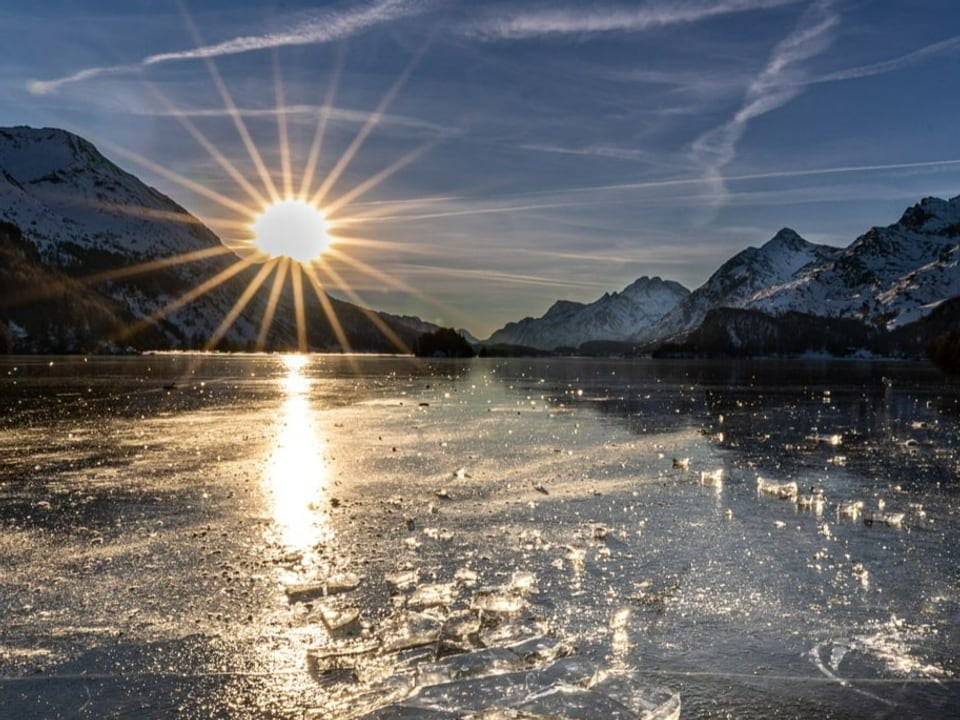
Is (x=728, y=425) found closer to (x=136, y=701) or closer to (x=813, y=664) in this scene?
(x=813, y=664)

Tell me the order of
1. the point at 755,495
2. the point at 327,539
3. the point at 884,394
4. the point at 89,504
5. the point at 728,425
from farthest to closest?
the point at 884,394 < the point at 728,425 < the point at 755,495 < the point at 89,504 < the point at 327,539

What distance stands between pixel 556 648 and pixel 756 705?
3.10 meters

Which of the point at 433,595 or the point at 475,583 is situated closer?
the point at 433,595

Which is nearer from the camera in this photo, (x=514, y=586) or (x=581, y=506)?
(x=514, y=586)

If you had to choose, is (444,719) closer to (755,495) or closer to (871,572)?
(871,572)

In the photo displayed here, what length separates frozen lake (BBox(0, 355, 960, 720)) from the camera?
10.0 meters

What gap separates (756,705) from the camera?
9.65 metres

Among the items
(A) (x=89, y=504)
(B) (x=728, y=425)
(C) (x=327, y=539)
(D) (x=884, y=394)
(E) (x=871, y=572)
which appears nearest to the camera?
(E) (x=871, y=572)

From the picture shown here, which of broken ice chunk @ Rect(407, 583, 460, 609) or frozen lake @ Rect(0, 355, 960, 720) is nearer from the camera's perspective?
frozen lake @ Rect(0, 355, 960, 720)

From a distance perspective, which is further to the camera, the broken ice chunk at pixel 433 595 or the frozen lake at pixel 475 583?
the broken ice chunk at pixel 433 595

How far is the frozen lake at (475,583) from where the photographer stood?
10.0m

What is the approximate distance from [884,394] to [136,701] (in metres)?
85.9

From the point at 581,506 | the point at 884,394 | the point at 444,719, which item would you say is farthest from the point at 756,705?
the point at 884,394

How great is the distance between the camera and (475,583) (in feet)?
47.0
